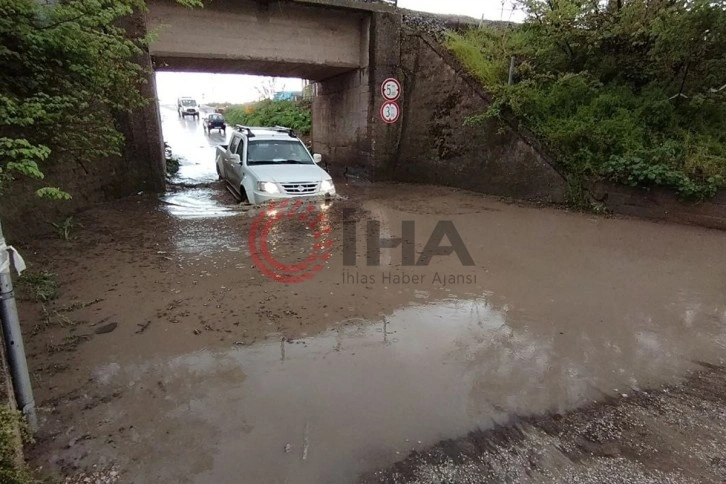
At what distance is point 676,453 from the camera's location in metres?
2.45

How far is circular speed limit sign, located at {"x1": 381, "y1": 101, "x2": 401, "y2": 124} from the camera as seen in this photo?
11.8m

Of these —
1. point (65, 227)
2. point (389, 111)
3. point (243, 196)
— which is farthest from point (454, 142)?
point (65, 227)

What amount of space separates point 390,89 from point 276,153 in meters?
4.50

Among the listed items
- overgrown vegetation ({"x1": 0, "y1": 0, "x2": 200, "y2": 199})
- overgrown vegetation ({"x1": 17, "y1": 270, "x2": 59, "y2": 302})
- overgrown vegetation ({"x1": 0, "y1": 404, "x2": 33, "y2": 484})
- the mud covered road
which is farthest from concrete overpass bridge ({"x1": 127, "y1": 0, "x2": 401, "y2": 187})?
overgrown vegetation ({"x1": 0, "y1": 404, "x2": 33, "y2": 484})

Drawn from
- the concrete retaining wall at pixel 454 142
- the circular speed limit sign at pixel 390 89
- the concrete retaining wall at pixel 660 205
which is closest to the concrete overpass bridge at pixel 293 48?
the circular speed limit sign at pixel 390 89

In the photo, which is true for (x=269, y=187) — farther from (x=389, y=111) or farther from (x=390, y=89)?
(x=390, y=89)

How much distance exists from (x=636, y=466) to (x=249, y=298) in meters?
3.56

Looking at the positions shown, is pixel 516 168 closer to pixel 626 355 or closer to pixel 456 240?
pixel 456 240

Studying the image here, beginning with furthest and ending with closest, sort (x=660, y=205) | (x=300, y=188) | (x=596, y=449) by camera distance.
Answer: (x=300, y=188) < (x=660, y=205) < (x=596, y=449)

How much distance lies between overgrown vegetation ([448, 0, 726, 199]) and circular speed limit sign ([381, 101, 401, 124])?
7.62 ft

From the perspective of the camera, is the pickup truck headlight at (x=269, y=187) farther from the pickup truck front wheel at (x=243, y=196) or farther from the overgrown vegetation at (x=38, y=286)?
the overgrown vegetation at (x=38, y=286)

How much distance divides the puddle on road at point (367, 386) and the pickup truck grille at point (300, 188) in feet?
15.0

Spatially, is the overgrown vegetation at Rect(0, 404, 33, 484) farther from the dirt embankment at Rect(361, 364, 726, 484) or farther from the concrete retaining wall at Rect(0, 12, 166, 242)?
the concrete retaining wall at Rect(0, 12, 166, 242)

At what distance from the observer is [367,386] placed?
120 inches
